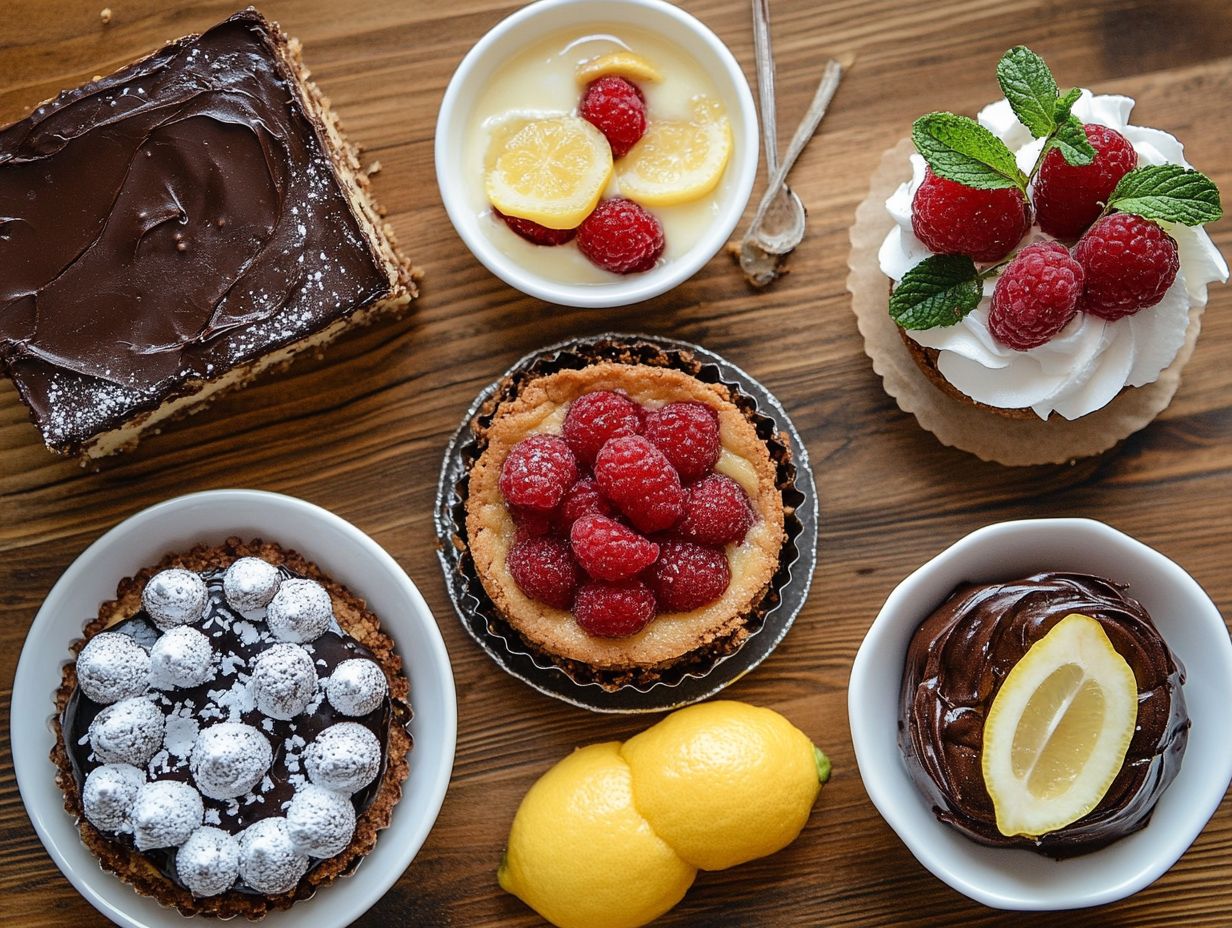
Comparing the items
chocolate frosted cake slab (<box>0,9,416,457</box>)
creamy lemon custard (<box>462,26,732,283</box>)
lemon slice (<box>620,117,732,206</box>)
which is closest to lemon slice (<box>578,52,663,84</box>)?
creamy lemon custard (<box>462,26,732,283</box>)

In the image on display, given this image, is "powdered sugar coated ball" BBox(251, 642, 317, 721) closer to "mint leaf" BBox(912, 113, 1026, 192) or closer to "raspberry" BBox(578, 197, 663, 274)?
"raspberry" BBox(578, 197, 663, 274)

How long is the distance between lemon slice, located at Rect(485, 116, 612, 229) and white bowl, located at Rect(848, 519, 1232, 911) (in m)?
1.09

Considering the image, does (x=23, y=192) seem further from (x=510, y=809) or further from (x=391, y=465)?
(x=510, y=809)

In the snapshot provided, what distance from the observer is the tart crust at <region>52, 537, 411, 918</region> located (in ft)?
7.66

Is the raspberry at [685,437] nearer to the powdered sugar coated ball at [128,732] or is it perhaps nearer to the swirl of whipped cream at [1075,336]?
the swirl of whipped cream at [1075,336]

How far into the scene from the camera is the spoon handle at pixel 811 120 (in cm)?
263

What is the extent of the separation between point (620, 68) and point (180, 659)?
1595mm

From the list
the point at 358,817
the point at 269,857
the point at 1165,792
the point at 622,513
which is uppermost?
the point at 622,513

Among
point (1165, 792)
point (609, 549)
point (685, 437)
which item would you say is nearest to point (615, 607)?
point (609, 549)

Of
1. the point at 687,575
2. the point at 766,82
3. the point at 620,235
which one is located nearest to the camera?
the point at 687,575

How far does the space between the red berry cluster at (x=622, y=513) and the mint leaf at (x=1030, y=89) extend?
888mm

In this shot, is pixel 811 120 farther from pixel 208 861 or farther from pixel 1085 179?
pixel 208 861

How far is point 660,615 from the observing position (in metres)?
2.37

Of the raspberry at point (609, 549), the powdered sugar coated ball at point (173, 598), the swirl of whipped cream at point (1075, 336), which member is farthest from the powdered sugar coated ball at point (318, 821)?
the swirl of whipped cream at point (1075, 336)
